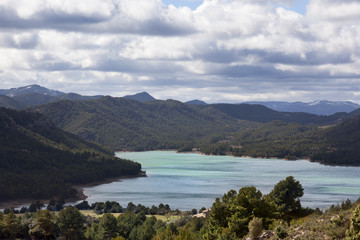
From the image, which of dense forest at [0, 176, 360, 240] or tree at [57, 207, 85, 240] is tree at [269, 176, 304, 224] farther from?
tree at [57, 207, 85, 240]

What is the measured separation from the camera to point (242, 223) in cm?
5781

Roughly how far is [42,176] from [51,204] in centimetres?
4267

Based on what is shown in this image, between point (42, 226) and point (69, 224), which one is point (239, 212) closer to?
point (69, 224)

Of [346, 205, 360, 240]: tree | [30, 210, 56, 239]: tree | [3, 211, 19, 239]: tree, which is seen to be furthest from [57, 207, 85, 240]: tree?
[346, 205, 360, 240]: tree

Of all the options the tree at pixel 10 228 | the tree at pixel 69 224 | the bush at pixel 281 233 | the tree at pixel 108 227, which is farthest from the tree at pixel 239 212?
the tree at pixel 10 228

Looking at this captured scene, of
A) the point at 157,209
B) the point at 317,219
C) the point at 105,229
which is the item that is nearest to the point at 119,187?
the point at 157,209

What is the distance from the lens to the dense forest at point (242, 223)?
41844mm

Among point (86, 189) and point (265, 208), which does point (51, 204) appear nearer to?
point (86, 189)

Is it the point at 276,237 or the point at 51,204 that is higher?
the point at 276,237

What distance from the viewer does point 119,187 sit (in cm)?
19525

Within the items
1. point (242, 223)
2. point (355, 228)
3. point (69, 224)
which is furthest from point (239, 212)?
point (69, 224)

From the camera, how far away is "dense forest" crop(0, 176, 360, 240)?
41.8 meters

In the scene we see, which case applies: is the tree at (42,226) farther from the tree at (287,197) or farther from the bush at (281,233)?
the bush at (281,233)

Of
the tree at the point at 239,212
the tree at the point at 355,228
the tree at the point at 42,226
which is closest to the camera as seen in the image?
the tree at the point at 355,228
